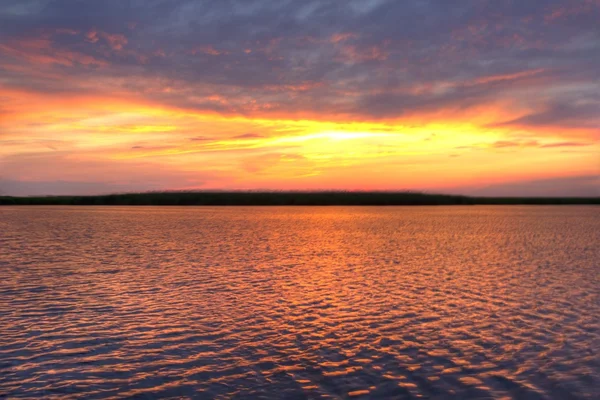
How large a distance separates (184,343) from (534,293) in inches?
676

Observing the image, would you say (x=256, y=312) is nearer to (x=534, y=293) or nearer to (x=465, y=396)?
(x=465, y=396)

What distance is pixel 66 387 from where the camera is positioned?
42.2ft

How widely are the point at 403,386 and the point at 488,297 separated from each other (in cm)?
1286

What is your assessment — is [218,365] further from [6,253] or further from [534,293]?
[6,253]

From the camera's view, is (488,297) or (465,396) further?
(488,297)

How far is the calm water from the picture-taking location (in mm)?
13258

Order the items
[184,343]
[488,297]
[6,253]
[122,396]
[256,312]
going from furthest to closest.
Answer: [6,253] → [488,297] → [256,312] → [184,343] → [122,396]

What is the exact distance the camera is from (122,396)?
12352 millimetres

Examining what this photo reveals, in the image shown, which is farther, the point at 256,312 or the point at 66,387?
the point at 256,312

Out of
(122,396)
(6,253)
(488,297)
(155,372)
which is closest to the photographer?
(122,396)

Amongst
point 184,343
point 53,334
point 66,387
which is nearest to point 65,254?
point 53,334

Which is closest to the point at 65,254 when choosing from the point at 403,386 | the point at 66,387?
the point at 66,387

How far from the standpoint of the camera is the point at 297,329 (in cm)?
1850

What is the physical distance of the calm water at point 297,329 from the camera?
43.5 ft
